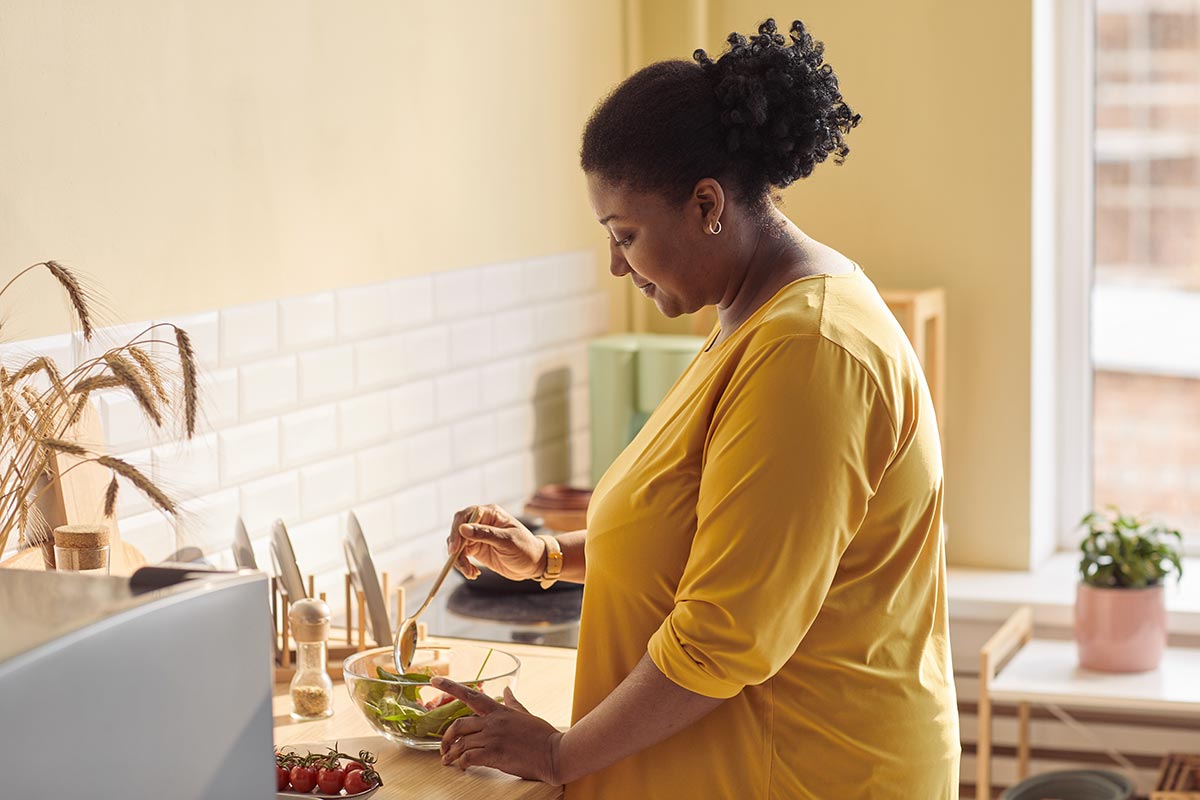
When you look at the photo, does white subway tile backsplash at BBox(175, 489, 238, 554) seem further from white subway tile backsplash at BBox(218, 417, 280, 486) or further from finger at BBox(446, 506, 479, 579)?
finger at BBox(446, 506, 479, 579)

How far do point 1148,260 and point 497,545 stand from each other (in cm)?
219

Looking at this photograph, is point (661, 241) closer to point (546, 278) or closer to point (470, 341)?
point (470, 341)

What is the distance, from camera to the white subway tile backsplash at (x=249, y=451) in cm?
218

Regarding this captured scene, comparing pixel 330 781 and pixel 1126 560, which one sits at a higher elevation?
pixel 330 781

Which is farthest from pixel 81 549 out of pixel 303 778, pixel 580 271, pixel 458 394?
pixel 580 271

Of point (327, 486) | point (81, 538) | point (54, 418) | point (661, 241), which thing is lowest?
point (327, 486)

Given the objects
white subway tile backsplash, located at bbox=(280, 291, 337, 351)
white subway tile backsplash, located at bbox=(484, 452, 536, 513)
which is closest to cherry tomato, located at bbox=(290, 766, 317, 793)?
white subway tile backsplash, located at bbox=(280, 291, 337, 351)

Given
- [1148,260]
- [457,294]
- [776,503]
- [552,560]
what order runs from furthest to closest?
1. [1148,260]
2. [457,294]
3. [552,560]
4. [776,503]

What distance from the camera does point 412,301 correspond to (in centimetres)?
262

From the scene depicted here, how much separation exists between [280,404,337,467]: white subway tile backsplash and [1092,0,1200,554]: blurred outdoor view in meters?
1.92

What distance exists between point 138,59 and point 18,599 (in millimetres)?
1109

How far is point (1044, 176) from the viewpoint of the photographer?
3.31 metres

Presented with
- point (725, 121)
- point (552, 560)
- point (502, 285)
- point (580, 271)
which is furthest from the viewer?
point (580, 271)

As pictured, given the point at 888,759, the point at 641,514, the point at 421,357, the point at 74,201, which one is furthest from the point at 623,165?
the point at 421,357
